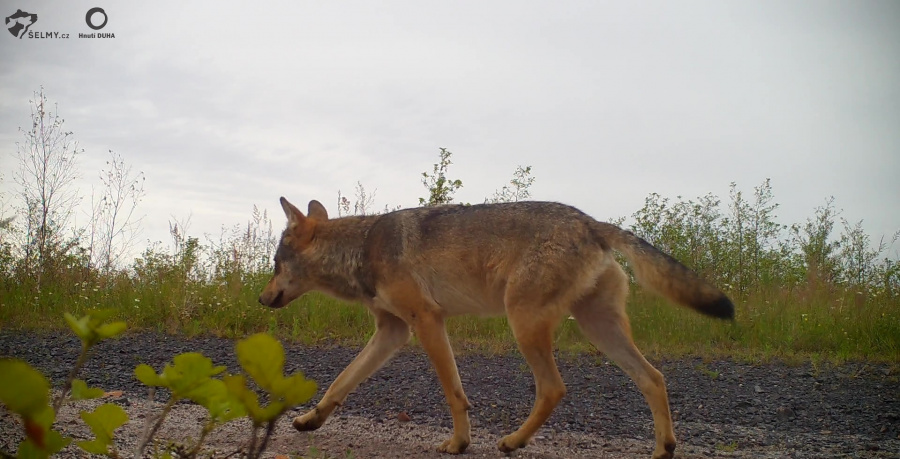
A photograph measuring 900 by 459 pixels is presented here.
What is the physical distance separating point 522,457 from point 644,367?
3.19ft

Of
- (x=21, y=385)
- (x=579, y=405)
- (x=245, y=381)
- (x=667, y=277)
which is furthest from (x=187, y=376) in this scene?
(x=579, y=405)

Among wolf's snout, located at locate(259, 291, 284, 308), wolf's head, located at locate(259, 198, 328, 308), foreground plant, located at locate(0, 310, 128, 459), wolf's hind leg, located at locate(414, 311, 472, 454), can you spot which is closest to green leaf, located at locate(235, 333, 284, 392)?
foreground plant, located at locate(0, 310, 128, 459)

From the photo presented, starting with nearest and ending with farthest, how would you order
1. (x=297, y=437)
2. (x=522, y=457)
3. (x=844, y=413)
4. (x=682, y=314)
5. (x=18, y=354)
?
(x=522, y=457), (x=297, y=437), (x=844, y=413), (x=18, y=354), (x=682, y=314)

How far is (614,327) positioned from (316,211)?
2.63 meters

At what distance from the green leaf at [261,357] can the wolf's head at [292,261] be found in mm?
4884

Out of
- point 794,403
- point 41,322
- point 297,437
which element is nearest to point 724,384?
point 794,403

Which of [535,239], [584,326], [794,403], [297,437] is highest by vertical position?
[535,239]

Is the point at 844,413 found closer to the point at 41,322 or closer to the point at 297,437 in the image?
the point at 297,437

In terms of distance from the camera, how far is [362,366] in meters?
4.75

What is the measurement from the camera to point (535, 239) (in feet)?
14.7

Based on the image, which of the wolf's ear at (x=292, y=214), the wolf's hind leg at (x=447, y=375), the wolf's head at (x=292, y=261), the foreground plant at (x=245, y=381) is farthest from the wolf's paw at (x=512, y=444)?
the foreground plant at (x=245, y=381)

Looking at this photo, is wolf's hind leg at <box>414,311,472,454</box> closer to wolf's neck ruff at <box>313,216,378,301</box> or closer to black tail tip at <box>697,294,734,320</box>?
wolf's neck ruff at <box>313,216,378,301</box>

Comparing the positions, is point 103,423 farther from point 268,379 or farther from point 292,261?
point 292,261

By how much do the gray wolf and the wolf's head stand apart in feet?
1.22
